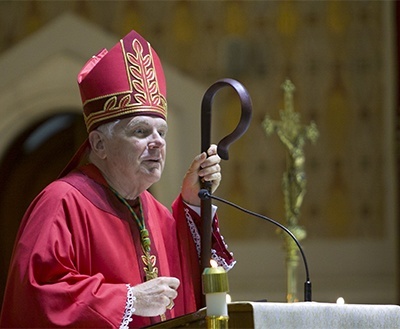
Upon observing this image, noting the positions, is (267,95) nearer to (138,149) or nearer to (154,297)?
(138,149)

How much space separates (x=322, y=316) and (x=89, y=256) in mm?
954

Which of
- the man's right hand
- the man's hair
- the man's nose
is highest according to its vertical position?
the man's hair

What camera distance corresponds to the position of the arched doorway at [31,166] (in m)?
8.36

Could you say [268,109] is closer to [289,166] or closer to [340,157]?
[340,157]

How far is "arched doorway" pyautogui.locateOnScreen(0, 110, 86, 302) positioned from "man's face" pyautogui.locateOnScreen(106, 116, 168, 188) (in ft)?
14.3

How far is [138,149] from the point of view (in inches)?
156

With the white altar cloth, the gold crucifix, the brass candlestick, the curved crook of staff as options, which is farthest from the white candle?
the gold crucifix

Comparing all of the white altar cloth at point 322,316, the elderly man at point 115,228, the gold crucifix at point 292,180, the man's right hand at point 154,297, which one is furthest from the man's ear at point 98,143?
the gold crucifix at point 292,180

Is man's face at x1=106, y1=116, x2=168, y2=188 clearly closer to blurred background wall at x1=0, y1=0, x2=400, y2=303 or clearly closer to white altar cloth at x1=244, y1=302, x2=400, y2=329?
white altar cloth at x1=244, y1=302, x2=400, y2=329

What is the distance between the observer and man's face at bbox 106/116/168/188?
3.96 meters

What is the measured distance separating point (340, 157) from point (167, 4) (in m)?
1.56

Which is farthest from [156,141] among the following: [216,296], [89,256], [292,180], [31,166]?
[31,166]

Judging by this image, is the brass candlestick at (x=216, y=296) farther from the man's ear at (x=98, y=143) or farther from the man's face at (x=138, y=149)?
the man's ear at (x=98, y=143)

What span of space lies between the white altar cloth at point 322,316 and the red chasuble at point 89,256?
598mm
